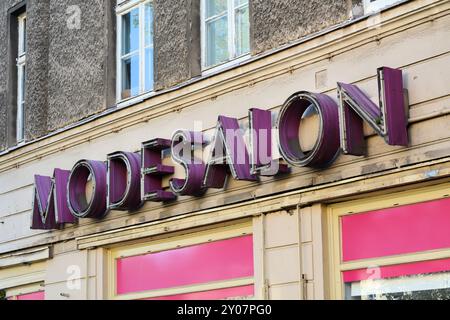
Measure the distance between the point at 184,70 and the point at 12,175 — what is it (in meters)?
4.33

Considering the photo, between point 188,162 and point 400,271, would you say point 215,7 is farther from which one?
point 400,271

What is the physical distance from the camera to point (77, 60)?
46.7 feet

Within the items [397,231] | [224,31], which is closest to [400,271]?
[397,231]

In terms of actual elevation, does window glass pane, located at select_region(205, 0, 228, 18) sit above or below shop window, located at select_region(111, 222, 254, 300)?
above

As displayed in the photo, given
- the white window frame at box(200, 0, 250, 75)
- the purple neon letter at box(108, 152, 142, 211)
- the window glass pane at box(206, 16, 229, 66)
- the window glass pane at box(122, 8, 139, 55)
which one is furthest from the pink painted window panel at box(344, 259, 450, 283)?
the window glass pane at box(122, 8, 139, 55)

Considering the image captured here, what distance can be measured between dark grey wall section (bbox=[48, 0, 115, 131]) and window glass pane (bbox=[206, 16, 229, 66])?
1929mm

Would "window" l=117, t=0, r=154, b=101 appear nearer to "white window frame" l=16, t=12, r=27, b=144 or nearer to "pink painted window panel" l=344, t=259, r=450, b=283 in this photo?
"white window frame" l=16, t=12, r=27, b=144

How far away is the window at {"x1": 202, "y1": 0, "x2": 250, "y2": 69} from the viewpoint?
38.4ft

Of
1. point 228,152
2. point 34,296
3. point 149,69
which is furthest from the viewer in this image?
point 34,296

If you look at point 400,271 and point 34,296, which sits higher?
point 34,296

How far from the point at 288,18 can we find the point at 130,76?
3.48 metres

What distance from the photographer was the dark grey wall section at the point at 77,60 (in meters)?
13.7
